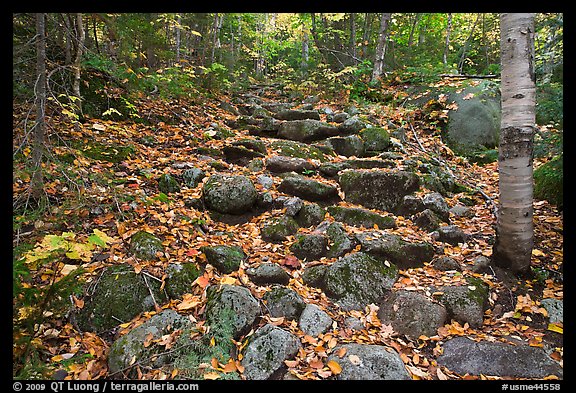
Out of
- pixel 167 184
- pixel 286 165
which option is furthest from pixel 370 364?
pixel 286 165

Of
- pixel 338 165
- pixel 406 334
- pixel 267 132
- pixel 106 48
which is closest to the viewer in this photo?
pixel 406 334

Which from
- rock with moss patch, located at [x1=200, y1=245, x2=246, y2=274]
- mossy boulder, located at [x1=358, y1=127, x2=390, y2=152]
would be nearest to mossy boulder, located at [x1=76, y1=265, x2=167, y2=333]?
rock with moss patch, located at [x1=200, y1=245, x2=246, y2=274]

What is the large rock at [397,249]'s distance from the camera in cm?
386

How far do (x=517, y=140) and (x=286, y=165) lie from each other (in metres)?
3.70

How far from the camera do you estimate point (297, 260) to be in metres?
3.86

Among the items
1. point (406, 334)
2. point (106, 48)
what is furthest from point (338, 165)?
point (106, 48)

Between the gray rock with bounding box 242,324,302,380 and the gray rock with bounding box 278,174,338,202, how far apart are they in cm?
271

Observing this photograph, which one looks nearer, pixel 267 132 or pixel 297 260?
pixel 297 260

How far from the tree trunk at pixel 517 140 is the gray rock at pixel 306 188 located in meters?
2.54

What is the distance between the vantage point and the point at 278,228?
433cm

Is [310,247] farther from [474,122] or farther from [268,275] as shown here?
[474,122]
